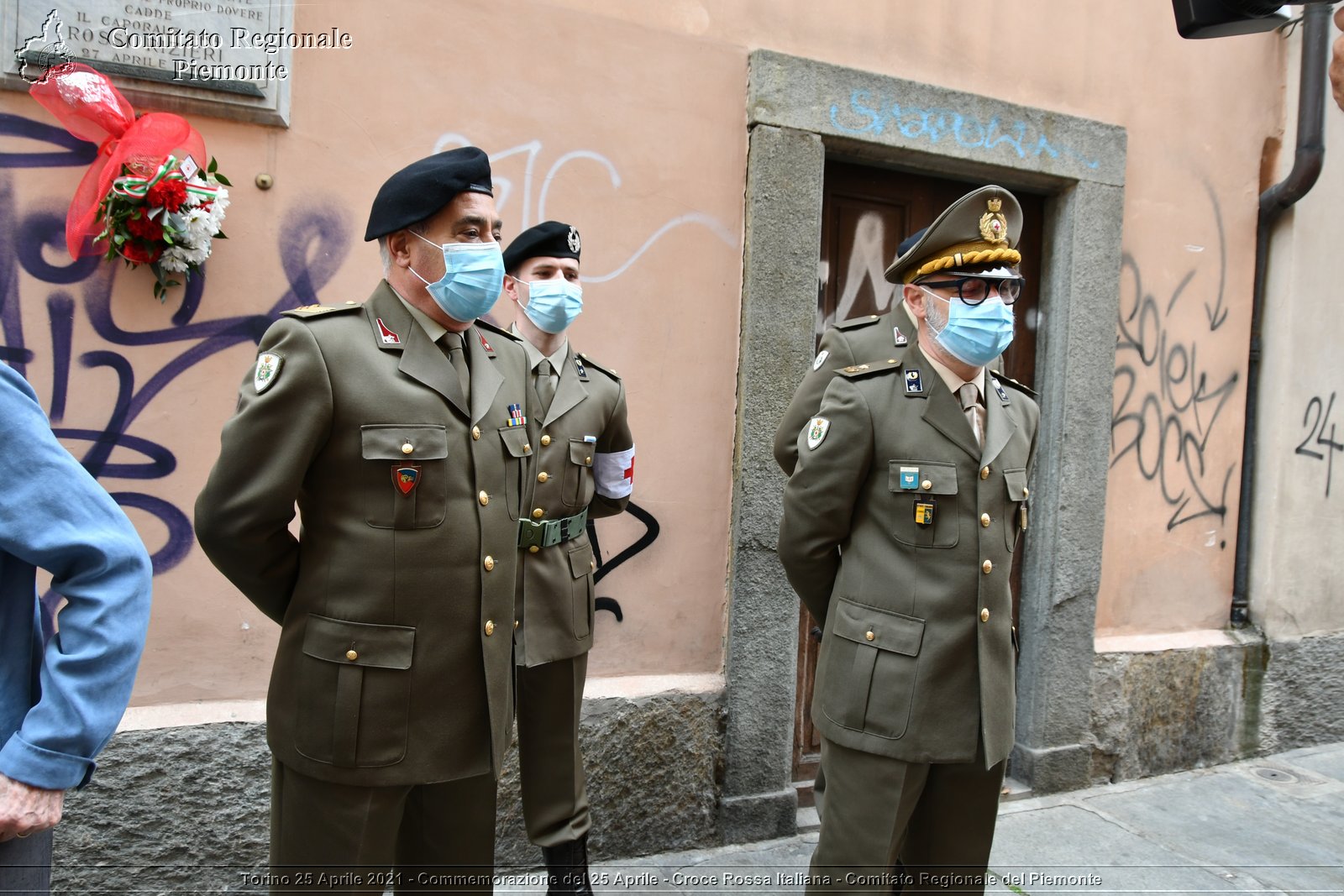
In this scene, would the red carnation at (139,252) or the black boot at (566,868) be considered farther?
the black boot at (566,868)

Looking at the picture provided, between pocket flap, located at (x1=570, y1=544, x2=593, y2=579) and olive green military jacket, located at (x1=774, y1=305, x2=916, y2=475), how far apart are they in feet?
2.42

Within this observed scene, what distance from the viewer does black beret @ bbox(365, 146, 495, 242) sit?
2186 millimetres

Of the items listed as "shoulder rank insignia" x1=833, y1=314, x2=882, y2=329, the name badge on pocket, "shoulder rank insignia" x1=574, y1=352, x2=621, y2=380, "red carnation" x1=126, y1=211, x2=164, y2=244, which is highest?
"red carnation" x1=126, y1=211, x2=164, y2=244

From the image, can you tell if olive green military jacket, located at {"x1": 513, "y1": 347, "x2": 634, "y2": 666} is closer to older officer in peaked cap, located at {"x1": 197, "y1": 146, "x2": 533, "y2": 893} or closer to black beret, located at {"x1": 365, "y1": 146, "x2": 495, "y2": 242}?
older officer in peaked cap, located at {"x1": 197, "y1": 146, "x2": 533, "y2": 893}

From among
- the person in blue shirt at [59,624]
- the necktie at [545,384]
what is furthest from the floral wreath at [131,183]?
the person in blue shirt at [59,624]

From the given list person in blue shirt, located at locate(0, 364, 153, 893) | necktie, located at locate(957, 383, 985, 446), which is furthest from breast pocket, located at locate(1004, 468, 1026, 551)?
person in blue shirt, located at locate(0, 364, 153, 893)

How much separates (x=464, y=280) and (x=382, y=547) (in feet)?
2.01

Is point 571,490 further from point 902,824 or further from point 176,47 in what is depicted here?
point 176,47

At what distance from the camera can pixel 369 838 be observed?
2113mm

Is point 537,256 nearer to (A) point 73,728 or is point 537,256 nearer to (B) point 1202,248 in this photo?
(A) point 73,728

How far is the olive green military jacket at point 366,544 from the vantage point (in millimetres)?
2043

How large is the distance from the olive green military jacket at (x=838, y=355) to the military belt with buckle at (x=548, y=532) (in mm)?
750

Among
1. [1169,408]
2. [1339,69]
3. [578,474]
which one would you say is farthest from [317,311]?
[1169,408]

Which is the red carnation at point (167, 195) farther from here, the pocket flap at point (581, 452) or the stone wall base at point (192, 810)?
the stone wall base at point (192, 810)
